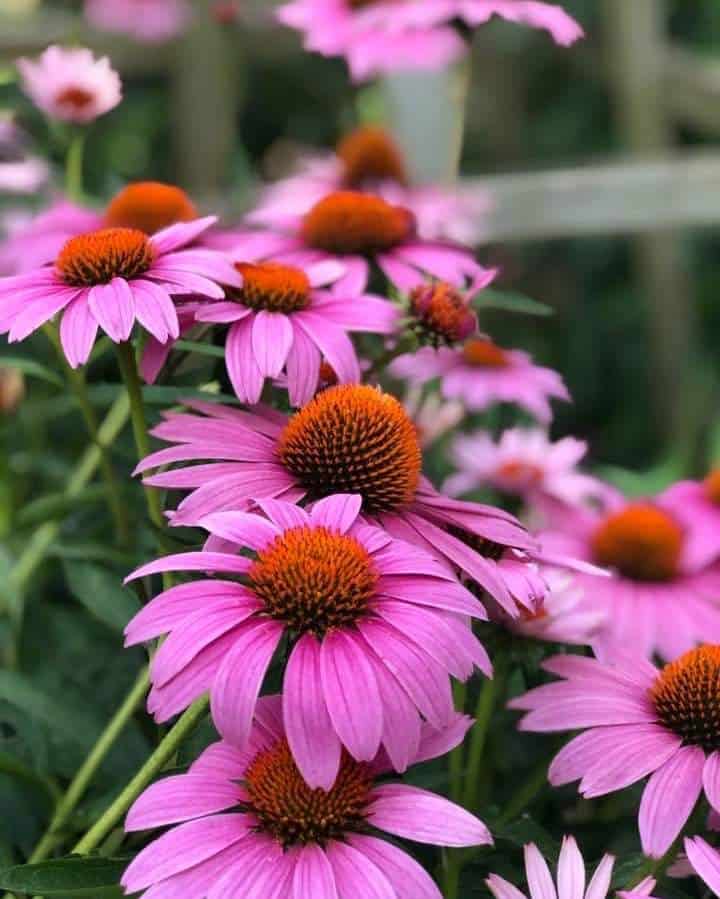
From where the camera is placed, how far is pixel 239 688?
1.11ft

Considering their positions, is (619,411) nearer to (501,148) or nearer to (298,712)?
(501,148)

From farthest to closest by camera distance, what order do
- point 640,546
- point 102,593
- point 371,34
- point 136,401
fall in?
point 371,34 < point 640,546 < point 102,593 < point 136,401

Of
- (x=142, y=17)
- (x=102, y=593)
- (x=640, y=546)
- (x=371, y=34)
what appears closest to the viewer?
(x=102, y=593)

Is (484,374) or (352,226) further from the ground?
(352,226)

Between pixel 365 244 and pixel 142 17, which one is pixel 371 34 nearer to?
pixel 365 244

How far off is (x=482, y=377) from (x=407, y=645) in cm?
41

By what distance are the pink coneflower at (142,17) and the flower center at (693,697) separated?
1.49 m

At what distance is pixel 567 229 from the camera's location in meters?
1.60

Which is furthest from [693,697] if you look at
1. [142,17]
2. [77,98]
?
[142,17]

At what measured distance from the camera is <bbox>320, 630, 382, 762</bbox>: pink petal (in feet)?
1.09

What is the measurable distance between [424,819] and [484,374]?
1.41ft

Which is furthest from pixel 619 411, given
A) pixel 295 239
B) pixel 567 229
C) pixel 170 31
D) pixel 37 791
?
pixel 37 791

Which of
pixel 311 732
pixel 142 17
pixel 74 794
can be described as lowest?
pixel 74 794

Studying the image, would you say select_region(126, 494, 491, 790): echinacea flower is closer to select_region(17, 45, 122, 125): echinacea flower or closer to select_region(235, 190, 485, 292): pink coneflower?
select_region(235, 190, 485, 292): pink coneflower
